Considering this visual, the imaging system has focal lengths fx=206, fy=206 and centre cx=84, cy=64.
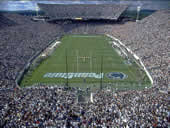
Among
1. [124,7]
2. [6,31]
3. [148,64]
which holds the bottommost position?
[148,64]

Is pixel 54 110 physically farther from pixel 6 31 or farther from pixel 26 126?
pixel 6 31

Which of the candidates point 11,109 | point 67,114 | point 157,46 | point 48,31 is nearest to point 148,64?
point 157,46

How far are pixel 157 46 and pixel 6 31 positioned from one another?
27.3 m

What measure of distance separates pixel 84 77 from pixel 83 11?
4172 cm

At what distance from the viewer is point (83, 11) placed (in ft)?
208

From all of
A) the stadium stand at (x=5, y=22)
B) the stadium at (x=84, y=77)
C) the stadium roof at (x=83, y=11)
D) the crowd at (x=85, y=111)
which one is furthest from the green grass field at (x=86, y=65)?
the stadium roof at (x=83, y=11)

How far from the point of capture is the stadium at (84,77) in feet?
43.6

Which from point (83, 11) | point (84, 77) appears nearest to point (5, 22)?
point (83, 11)

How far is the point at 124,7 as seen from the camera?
62.4 meters

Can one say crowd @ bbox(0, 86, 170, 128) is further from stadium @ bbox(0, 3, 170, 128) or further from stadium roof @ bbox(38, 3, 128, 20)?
stadium roof @ bbox(38, 3, 128, 20)

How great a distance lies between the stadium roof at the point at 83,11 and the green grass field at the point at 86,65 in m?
20.4

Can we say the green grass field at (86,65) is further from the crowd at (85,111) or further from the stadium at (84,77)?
the crowd at (85,111)

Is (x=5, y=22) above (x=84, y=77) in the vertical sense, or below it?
above

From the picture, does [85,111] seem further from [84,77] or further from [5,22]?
[5,22]
